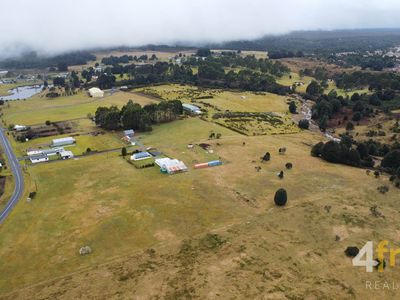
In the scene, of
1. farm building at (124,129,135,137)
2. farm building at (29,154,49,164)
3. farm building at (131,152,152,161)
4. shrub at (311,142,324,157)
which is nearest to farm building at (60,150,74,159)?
farm building at (29,154,49,164)

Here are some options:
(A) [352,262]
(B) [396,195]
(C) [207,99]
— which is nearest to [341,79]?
(C) [207,99]

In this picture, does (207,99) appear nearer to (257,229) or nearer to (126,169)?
(126,169)

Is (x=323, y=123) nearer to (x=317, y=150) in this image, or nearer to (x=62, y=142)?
(x=317, y=150)

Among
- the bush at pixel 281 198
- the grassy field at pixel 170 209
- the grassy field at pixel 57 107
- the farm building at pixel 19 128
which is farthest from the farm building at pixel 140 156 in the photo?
the grassy field at pixel 57 107

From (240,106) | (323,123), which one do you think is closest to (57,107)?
(240,106)

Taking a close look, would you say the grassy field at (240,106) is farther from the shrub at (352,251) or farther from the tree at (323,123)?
the shrub at (352,251)
